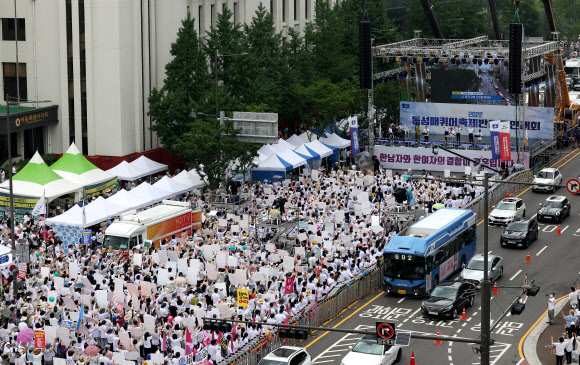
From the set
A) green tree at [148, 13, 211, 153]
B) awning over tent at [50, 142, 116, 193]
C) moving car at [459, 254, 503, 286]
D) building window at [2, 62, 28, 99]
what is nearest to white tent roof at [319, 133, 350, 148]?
green tree at [148, 13, 211, 153]

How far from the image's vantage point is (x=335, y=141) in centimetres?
7344

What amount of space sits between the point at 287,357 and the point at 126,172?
3062cm

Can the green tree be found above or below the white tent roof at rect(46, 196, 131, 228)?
above

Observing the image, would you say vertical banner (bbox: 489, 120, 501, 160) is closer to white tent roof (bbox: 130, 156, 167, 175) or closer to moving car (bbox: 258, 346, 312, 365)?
white tent roof (bbox: 130, 156, 167, 175)

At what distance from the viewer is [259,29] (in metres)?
75.4

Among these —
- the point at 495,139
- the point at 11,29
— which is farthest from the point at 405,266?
the point at 11,29

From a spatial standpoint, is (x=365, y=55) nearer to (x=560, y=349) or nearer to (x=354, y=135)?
(x=354, y=135)

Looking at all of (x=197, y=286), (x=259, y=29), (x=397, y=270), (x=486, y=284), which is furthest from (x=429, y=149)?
(x=486, y=284)

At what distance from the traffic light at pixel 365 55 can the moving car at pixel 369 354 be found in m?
38.1

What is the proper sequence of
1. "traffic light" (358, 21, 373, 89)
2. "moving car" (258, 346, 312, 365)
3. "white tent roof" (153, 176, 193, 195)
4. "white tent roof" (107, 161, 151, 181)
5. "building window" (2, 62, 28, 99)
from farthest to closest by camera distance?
"traffic light" (358, 21, 373, 89), "building window" (2, 62, 28, 99), "white tent roof" (107, 161, 151, 181), "white tent roof" (153, 176, 193, 195), "moving car" (258, 346, 312, 365)

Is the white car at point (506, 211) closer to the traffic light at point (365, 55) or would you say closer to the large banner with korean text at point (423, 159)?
the large banner with korean text at point (423, 159)

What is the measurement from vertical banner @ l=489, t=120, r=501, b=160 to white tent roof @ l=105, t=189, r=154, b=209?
79.9 feet

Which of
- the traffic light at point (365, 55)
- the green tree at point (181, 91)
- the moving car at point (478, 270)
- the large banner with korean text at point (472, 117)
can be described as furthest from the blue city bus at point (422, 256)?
the large banner with korean text at point (472, 117)

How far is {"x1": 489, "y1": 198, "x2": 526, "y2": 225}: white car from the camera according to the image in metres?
56.5
